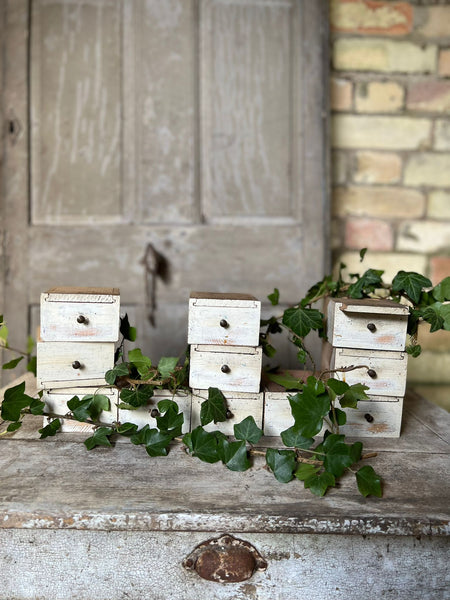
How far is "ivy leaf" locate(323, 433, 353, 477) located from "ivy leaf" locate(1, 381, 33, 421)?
0.63 meters

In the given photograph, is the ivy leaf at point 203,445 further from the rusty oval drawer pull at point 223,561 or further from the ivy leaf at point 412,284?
the ivy leaf at point 412,284

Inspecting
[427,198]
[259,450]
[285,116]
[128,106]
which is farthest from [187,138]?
[259,450]

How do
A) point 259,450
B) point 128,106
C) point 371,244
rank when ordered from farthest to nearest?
point 371,244 → point 128,106 → point 259,450

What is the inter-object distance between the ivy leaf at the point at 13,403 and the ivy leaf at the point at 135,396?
0.21 m

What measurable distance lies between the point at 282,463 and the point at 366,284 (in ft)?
1.62

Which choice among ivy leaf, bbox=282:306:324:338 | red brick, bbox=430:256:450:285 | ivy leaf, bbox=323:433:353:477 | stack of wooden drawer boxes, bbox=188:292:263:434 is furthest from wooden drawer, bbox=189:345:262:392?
red brick, bbox=430:256:450:285

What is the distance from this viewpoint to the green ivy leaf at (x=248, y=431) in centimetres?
108

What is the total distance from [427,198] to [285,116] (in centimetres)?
68

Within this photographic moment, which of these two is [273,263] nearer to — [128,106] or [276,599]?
[128,106]

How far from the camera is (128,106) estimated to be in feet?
6.75

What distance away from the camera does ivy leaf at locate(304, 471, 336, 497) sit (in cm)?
93

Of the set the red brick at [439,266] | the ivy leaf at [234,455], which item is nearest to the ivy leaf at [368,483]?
the ivy leaf at [234,455]

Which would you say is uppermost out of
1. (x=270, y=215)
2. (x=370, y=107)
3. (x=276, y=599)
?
(x=370, y=107)

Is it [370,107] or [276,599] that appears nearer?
[276,599]
